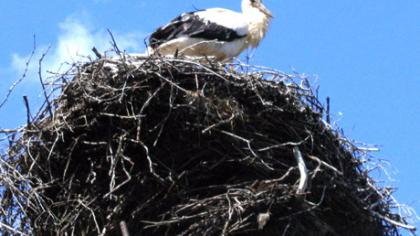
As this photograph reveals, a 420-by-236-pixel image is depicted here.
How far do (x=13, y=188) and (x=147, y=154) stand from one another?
0.83m

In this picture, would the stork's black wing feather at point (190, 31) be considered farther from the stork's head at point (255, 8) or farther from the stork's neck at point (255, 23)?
the stork's head at point (255, 8)

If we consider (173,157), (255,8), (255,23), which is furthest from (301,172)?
(255,8)

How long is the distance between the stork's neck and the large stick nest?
5.75 ft

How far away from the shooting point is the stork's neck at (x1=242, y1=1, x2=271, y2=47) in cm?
998

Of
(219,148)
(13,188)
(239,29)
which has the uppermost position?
(239,29)

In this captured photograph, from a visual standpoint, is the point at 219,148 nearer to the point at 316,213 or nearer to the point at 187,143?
the point at 187,143

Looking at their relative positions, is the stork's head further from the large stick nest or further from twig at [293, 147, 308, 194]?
twig at [293, 147, 308, 194]

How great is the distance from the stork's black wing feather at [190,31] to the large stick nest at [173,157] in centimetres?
121

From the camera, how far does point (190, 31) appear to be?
9.46m

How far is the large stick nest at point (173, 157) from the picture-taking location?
768cm

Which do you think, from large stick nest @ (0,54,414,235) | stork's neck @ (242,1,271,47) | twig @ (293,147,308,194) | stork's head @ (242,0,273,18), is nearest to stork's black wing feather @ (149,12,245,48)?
stork's neck @ (242,1,271,47)

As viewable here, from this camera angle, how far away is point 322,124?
324 inches

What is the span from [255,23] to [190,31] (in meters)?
0.79

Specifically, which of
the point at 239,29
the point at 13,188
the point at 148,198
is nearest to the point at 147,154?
the point at 148,198
